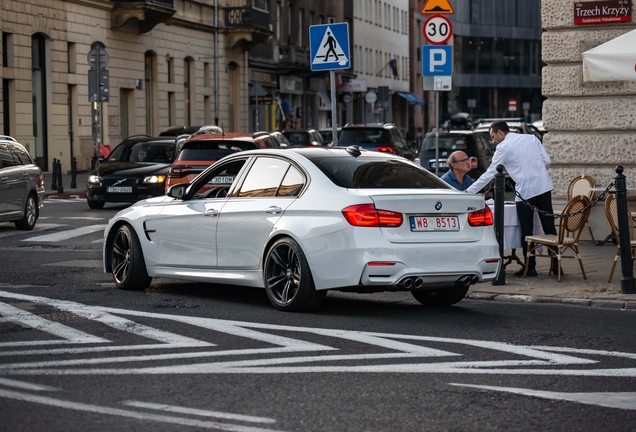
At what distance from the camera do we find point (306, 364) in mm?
7652

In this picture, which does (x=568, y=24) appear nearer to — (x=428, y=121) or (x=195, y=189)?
(x=195, y=189)

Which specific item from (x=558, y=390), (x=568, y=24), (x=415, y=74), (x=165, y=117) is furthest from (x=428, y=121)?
(x=558, y=390)

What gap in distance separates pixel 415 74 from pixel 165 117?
59.2 metres

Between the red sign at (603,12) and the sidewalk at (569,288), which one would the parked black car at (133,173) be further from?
the sidewalk at (569,288)

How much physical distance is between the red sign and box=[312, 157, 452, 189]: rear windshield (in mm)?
6471

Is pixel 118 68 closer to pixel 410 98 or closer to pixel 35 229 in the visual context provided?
pixel 35 229

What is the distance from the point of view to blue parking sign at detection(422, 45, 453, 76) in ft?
64.1

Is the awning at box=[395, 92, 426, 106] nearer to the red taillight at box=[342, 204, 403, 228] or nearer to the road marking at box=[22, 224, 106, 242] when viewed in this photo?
the road marking at box=[22, 224, 106, 242]

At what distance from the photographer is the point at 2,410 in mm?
6297

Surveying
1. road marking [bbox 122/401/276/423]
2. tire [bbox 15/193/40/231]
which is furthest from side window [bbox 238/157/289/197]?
tire [bbox 15/193/40/231]

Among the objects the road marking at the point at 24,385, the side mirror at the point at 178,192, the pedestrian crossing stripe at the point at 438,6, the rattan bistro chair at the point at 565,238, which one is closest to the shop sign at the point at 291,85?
the pedestrian crossing stripe at the point at 438,6

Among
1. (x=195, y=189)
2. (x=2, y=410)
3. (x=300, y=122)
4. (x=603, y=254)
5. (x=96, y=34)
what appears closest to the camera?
(x=2, y=410)

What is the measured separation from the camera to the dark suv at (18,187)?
20028 millimetres

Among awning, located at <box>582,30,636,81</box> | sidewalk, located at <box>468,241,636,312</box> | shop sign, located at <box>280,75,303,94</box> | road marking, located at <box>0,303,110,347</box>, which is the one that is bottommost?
sidewalk, located at <box>468,241,636,312</box>
